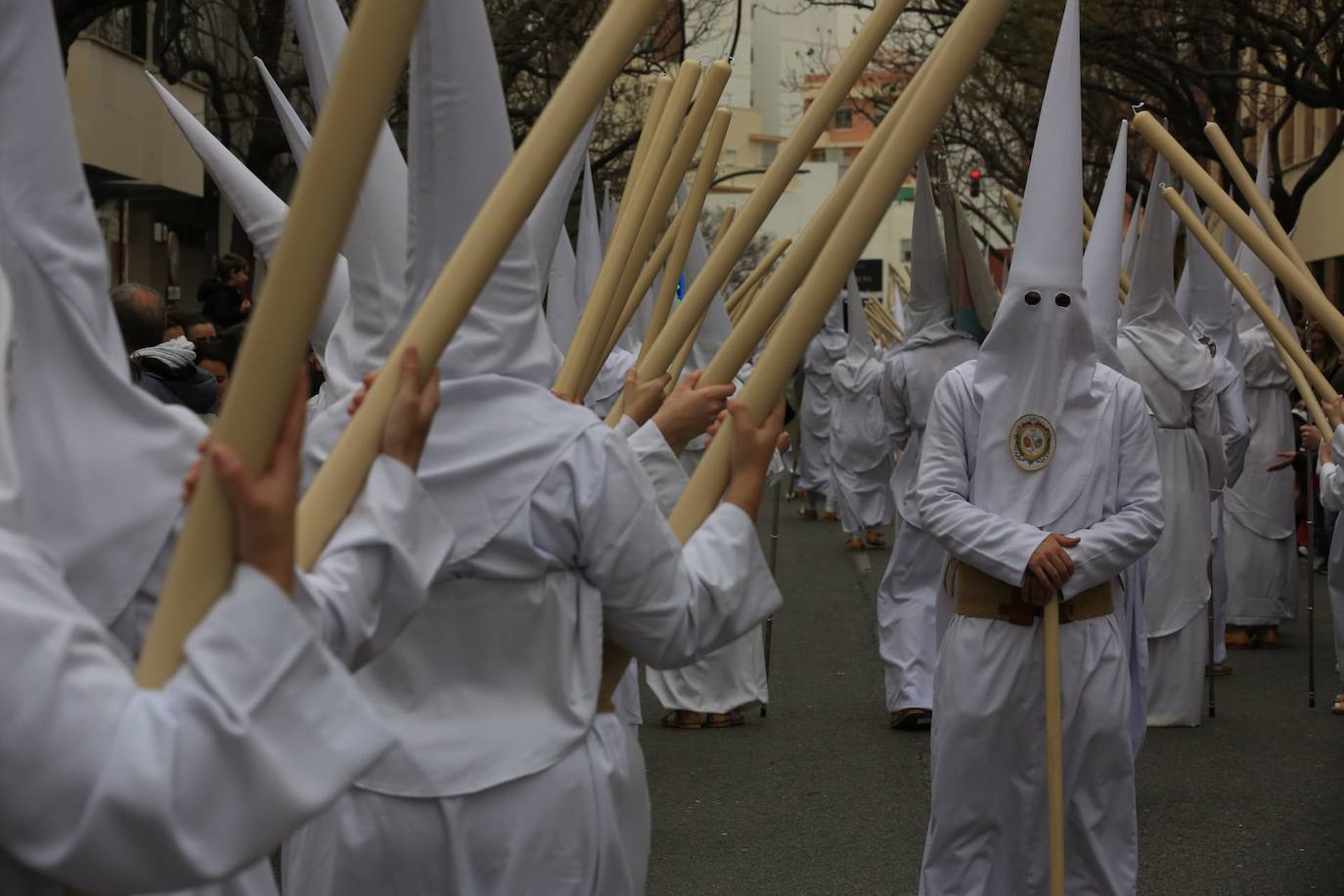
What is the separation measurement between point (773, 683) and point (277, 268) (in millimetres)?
9278

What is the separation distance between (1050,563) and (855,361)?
54.6ft

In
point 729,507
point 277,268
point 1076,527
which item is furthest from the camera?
point 1076,527

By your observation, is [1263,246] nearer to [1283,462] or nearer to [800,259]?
[800,259]

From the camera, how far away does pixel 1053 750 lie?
17.9 ft

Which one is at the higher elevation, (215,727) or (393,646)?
(215,727)

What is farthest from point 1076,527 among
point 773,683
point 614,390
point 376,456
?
point 773,683

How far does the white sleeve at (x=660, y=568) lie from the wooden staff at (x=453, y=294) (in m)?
0.94

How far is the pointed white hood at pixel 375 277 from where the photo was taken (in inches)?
146

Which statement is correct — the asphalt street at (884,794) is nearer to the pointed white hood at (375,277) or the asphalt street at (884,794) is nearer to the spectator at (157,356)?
the spectator at (157,356)

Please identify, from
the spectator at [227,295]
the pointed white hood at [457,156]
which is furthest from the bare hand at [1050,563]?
the spectator at [227,295]

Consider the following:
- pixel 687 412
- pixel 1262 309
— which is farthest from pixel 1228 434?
pixel 687 412

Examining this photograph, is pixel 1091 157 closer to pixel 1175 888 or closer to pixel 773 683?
pixel 773 683

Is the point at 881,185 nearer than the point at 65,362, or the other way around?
the point at 65,362

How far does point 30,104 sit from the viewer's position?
2.35 meters
